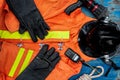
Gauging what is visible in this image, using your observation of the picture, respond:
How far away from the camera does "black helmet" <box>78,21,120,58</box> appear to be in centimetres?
184

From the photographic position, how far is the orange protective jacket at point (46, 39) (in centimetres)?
193

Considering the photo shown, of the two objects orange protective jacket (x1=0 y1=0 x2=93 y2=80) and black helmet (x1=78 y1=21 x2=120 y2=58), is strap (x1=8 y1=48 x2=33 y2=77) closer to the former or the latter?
orange protective jacket (x1=0 y1=0 x2=93 y2=80)

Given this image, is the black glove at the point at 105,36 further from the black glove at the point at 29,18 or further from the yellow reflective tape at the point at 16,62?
the yellow reflective tape at the point at 16,62

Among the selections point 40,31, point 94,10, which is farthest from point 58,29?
point 94,10

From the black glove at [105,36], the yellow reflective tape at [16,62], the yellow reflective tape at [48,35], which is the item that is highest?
the black glove at [105,36]

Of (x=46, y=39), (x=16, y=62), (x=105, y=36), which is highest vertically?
(x=105, y=36)

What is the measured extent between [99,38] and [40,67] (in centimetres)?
34

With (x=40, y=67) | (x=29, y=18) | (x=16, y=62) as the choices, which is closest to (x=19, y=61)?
(x=16, y=62)

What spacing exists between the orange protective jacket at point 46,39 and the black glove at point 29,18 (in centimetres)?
3

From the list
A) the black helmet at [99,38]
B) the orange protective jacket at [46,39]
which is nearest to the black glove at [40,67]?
the orange protective jacket at [46,39]

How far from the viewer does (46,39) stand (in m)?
1.96

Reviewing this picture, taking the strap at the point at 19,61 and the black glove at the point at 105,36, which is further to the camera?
the strap at the point at 19,61

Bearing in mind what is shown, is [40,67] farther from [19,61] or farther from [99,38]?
[99,38]

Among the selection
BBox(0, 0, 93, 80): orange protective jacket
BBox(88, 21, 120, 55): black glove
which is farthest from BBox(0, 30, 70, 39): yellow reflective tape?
BBox(88, 21, 120, 55): black glove
